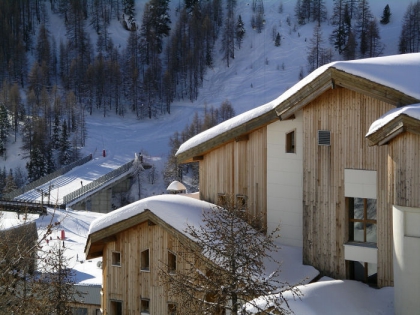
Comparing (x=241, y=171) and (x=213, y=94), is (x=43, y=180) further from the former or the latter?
(x=241, y=171)

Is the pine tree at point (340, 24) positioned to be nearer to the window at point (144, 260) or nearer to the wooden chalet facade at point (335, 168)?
the wooden chalet facade at point (335, 168)

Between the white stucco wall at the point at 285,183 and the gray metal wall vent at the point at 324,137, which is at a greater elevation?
the gray metal wall vent at the point at 324,137

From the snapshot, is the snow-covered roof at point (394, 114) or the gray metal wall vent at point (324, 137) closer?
the snow-covered roof at point (394, 114)

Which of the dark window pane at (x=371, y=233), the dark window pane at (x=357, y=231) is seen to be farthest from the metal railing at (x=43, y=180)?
the dark window pane at (x=371, y=233)

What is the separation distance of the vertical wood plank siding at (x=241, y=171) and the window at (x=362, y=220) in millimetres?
2221

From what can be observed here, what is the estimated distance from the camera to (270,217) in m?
17.1

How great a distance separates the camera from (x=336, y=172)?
15.5 metres

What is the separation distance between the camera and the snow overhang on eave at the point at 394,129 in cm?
1305

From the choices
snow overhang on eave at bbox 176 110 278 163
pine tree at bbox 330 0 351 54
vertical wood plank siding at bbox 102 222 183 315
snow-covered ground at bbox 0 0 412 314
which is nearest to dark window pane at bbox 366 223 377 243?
snow overhang on eave at bbox 176 110 278 163

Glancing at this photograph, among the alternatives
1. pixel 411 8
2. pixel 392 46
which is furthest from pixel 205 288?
pixel 411 8

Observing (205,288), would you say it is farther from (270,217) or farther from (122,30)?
(122,30)

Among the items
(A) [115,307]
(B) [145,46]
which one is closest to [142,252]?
(A) [115,307]

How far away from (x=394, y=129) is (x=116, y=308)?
8330mm

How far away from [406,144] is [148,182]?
149 ft
